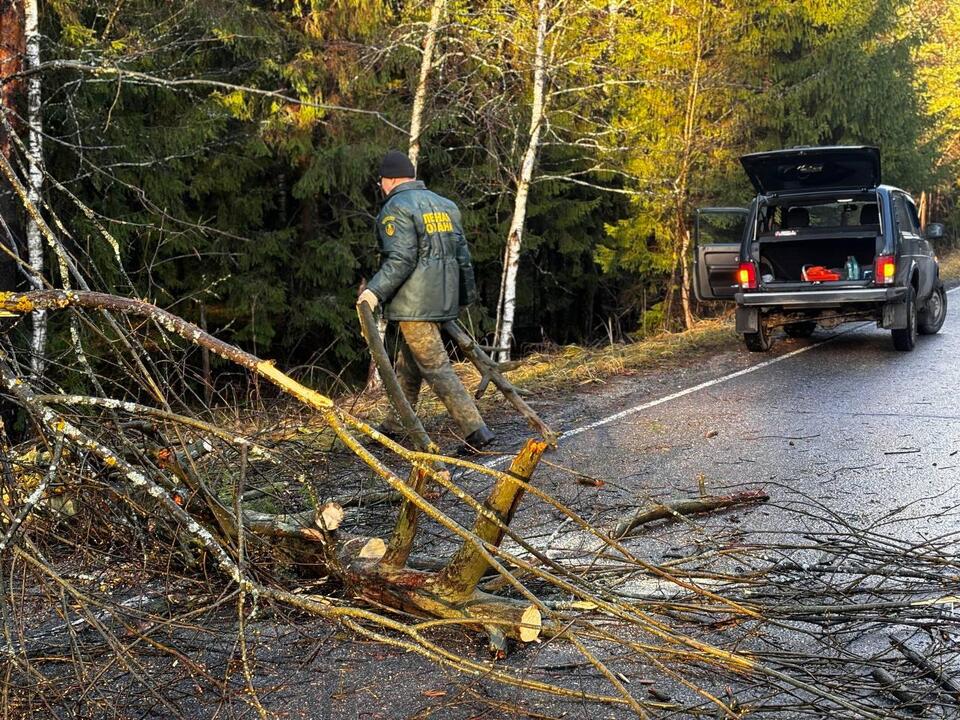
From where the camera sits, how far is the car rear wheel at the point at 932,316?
47.6 feet

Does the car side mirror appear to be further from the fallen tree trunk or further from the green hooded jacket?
the fallen tree trunk

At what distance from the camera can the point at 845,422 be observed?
8820mm

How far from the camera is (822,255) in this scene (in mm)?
14352

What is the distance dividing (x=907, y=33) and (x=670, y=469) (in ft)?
72.2

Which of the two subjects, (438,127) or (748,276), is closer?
(748,276)

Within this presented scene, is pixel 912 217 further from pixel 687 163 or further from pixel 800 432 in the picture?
pixel 687 163

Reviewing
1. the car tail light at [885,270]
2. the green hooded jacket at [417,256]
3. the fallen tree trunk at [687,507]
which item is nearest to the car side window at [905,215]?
the car tail light at [885,270]

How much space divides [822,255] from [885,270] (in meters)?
1.88

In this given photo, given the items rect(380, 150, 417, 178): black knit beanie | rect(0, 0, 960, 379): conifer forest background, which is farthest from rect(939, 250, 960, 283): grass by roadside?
rect(380, 150, 417, 178): black knit beanie

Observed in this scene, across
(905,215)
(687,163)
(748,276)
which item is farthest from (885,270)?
(687,163)

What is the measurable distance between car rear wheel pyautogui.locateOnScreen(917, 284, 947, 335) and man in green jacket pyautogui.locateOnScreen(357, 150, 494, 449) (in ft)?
28.2

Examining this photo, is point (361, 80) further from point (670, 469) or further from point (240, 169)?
point (670, 469)

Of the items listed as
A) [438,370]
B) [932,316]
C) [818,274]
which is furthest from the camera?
[932,316]

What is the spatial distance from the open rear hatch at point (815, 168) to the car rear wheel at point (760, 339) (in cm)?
169
